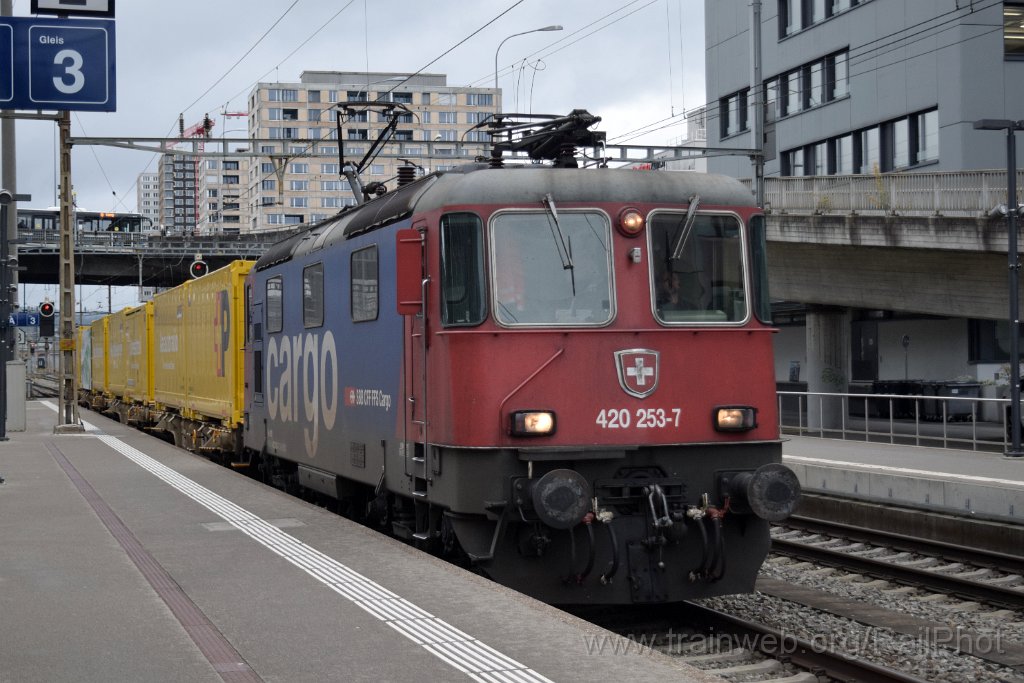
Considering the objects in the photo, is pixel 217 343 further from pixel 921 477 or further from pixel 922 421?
pixel 922 421

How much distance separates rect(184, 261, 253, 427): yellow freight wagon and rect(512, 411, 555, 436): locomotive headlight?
10013mm

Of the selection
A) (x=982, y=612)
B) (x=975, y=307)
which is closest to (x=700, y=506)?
(x=982, y=612)

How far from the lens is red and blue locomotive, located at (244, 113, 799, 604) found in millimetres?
8641

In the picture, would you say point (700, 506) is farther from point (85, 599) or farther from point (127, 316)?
point (127, 316)

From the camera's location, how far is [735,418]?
912cm

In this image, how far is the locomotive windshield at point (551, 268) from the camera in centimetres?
881

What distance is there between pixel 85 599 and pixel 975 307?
22346 millimetres

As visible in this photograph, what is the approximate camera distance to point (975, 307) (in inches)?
1043

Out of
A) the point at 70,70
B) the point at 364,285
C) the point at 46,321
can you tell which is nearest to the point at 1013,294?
the point at 364,285

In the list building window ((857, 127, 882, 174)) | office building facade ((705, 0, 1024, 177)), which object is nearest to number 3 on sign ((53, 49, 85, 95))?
office building facade ((705, 0, 1024, 177))

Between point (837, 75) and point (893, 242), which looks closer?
point (893, 242)

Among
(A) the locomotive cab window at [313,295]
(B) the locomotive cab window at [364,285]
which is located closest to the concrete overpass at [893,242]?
(A) the locomotive cab window at [313,295]

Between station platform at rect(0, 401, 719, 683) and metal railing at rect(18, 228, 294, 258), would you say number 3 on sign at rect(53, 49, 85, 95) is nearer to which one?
station platform at rect(0, 401, 719, 683)

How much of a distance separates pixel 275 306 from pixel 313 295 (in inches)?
85.1
